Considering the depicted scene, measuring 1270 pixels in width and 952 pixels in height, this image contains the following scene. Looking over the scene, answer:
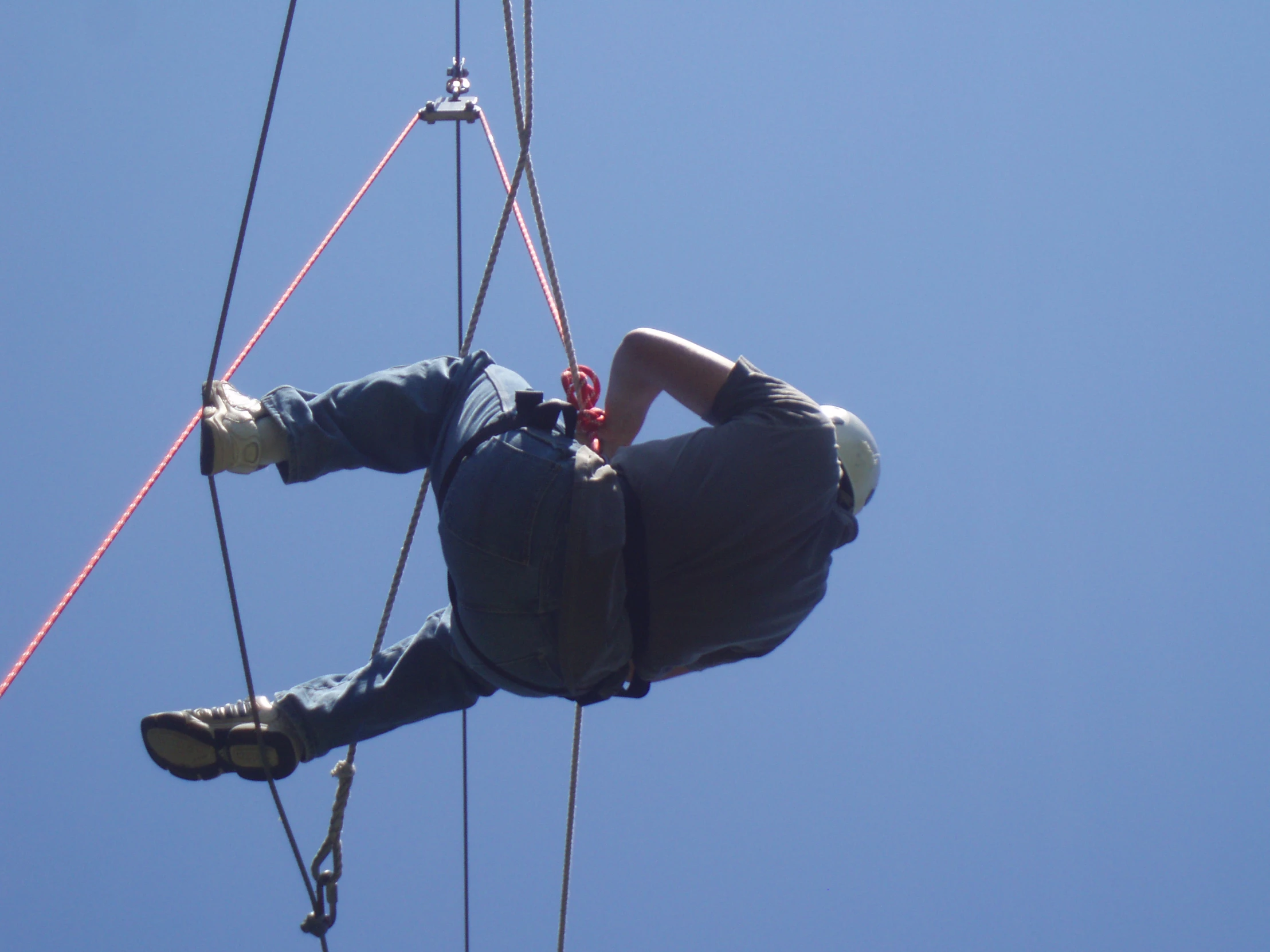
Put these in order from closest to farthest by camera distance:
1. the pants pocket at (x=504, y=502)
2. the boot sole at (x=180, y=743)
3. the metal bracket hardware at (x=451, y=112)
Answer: the pants pocket at (x=504, y=502), the boot sole at (x=180, y=743), the metal bracket hardware at (x=451, y=112)

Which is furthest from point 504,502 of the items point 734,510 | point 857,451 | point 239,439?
point 857,451

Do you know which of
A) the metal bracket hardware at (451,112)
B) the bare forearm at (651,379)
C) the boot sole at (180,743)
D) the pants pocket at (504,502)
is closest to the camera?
the pants pocket at (504,502)

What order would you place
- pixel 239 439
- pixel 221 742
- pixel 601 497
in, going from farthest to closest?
1. pixel 221 742
2. pixel 239 439
3. pixel 601 497

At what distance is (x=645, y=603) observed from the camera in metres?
1.78

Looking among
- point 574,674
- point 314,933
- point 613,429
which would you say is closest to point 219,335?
point 613,429

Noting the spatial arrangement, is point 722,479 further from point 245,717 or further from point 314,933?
point 314,933

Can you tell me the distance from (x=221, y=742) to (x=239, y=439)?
0.65 meters

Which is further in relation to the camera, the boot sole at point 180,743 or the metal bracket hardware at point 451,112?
the metal bracket hardware at point 451,112

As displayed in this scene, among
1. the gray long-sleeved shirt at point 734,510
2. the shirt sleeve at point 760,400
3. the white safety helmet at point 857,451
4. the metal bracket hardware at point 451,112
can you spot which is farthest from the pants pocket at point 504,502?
the metal bracket hardware at point 451,112

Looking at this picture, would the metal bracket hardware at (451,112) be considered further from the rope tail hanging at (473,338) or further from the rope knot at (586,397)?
the rope knot at (586,397)

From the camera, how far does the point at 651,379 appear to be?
199 centimetres

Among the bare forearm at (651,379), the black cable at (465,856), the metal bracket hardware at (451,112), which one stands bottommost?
the black cable at (465,856)

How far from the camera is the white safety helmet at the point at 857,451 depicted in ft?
→ 7.34

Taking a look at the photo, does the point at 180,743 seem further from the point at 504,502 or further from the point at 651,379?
the point at 651,379
